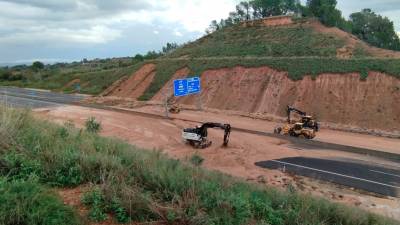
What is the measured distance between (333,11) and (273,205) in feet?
226

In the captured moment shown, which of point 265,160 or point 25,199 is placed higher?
point 25,199

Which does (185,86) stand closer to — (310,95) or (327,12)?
(310,95)

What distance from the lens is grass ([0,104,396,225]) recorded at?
675 centimetres

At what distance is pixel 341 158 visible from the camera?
27.7 metres

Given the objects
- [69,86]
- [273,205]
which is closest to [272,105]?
[273,205]

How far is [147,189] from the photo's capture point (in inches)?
299

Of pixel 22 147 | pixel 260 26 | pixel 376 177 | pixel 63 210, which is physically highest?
pixel 260 26

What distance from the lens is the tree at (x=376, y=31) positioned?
70438 mm

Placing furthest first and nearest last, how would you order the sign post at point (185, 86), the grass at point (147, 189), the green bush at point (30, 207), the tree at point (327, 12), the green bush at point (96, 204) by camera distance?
the tree at point (327, 12), the sign post at point (185, 86), the grass at point (147, 189), the green bush at point (96, 204), the green bush at point (30, 207)

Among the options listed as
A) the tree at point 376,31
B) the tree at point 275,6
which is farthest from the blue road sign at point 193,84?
the tree at point 275,6

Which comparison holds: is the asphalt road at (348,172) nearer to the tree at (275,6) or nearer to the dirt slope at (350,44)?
the dirt slope at (350,44)

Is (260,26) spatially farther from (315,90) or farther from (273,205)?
(273,205)

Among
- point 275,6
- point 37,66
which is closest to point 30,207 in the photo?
point 275,6

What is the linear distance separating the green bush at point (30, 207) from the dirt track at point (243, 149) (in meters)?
8.08
